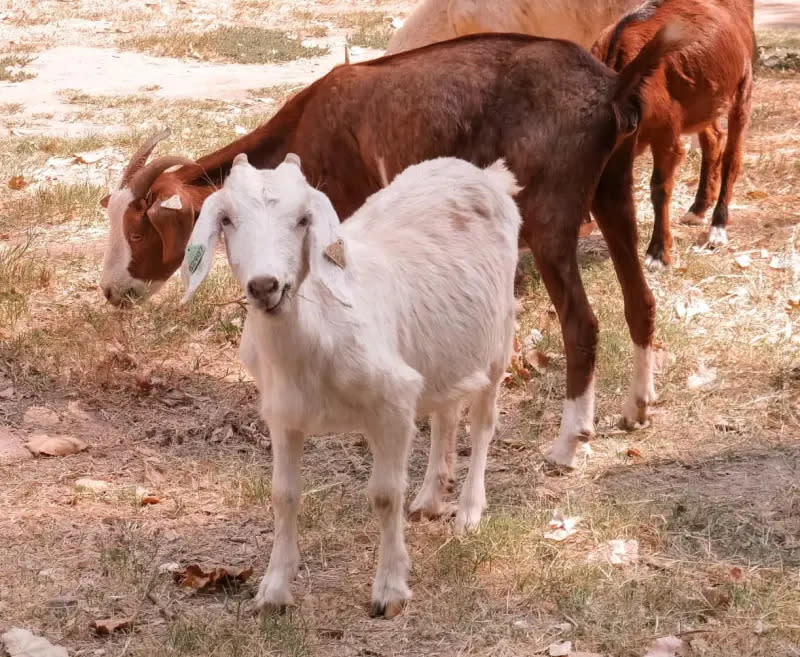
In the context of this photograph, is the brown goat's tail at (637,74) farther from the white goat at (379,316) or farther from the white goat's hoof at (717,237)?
the white goat's hoof at (717,237)

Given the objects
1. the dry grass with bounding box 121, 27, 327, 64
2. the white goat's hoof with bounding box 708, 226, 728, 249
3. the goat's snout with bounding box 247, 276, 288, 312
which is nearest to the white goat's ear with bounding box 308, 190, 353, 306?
the goat's snout with bounding box 247, 276, 288, 312

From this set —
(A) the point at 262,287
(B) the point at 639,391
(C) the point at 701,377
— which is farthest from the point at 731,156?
(A) the point at 262,287

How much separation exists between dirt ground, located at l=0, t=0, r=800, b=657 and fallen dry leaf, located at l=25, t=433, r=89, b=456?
30 millimetres

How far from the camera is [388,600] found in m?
4.00

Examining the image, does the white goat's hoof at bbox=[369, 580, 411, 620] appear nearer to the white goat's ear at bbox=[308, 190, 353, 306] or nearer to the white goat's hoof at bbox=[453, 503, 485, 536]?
the white goat's hoof at bbox=[453, 503, 485, 536]

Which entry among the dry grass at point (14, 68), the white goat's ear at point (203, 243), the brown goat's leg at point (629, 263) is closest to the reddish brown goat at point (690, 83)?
the brown goat's leg at point (629, 263)

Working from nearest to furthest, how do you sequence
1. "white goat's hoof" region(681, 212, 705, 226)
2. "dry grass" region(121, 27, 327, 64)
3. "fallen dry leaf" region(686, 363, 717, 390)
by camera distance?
"fallen dry leaf" region(686, 363, 717, 390), "white goat's hoof" region(681, 212, 705, 226), "dry grass" region(121, 27, 327, 64)

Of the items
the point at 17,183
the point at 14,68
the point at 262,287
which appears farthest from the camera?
the point at 14,68

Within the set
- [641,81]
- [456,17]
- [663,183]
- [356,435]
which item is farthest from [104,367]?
[456,17]

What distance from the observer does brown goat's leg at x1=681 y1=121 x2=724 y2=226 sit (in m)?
8.21

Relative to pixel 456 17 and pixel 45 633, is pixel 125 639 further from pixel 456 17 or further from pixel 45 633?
pixel 456 17

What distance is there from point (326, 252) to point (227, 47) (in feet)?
37.7

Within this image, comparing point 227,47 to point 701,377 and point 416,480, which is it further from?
point 416,480

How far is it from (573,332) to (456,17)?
4.10m
